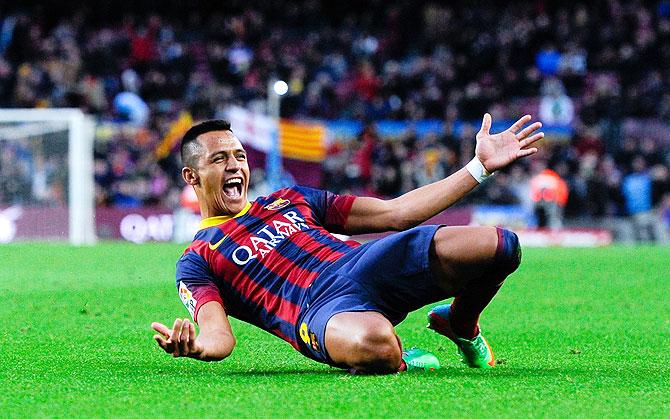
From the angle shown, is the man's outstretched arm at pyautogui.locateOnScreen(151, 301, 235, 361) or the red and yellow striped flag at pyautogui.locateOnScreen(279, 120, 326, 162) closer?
the man's outstretched arm at pyautogui.locateOnScreen(151, 301, 235, 361)

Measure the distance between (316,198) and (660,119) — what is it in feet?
60.9

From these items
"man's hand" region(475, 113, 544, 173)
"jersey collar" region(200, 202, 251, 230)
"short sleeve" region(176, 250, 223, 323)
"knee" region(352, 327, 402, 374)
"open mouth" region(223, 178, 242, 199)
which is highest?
"man's hand" region(475, 113, 544, 173)

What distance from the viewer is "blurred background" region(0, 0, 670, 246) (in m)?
22.7

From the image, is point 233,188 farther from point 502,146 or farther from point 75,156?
point 75,156

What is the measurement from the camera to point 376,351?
17.2ft

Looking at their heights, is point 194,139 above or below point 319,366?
above

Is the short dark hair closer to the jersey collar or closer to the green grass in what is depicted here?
the jersey collar

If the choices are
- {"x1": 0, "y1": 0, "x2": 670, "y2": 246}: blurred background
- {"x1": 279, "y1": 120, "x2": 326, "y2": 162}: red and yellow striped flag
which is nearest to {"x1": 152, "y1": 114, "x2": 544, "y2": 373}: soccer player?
{"x1": 0, "y1": 0, "x2": 670, "y2": 246}: blurred background

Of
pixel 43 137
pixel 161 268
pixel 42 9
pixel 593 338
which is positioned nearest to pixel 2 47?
pixel 42 9

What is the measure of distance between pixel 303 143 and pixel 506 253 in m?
18.4

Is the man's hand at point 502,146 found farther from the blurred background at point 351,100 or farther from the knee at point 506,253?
the blurred background at point 351,100

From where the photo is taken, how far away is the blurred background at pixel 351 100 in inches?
894

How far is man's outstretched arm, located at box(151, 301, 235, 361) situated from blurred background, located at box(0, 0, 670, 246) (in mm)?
16541

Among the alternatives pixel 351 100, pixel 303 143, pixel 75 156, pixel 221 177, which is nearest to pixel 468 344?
pixel 221 177
